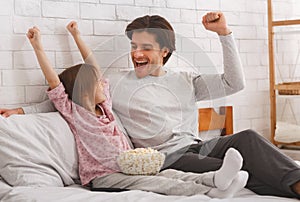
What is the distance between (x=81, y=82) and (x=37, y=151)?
35cm

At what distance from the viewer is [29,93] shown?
2.68 metres

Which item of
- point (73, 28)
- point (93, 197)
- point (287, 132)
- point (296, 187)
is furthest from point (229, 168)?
point (287, 132)

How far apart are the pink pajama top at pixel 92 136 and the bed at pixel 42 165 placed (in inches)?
1.4

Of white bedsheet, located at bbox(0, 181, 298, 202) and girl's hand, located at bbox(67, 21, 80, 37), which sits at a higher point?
girl's hand, located at bbox(67, 21, 80, 37)

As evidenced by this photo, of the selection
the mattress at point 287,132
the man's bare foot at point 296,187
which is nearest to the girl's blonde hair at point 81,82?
the man's bare foot at point 296,187

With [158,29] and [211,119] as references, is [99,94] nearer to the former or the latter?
[158,29]

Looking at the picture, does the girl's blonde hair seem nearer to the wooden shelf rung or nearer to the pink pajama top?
the pink pajama top

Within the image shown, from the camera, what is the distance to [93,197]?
197 cm

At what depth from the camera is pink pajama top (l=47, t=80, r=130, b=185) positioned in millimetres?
2424

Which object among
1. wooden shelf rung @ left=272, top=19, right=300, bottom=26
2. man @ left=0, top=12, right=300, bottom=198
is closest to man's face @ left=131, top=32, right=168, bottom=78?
man @ left=0, top=12, right=300, bottom=198

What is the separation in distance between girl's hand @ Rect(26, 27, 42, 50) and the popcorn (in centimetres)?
63

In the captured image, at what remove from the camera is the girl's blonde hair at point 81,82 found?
253 cm

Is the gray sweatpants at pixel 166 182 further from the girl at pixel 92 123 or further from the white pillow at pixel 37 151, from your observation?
the white pillow at pixel 37 151

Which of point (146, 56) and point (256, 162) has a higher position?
point (146, 56)
